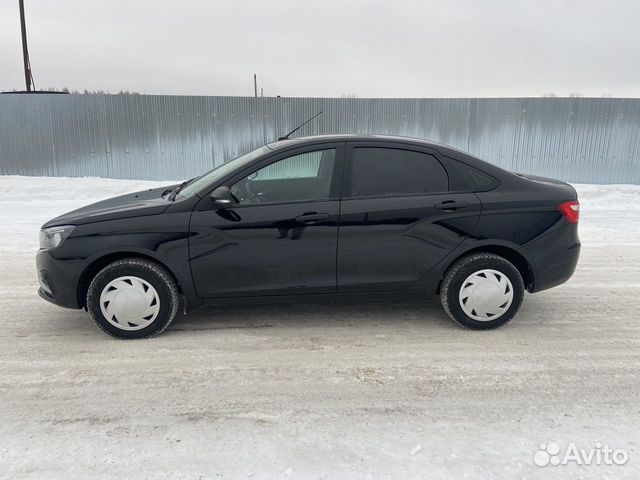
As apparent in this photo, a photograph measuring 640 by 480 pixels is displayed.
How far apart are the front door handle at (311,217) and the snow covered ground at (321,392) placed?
95 centimetres

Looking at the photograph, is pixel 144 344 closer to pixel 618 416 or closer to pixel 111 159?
pixel 618 416

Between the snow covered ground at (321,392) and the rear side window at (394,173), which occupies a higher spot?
the rear side window at (394,173)

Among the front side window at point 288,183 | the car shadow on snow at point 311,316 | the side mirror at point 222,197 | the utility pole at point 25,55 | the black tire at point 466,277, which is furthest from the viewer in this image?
the utility pole at point 25,55

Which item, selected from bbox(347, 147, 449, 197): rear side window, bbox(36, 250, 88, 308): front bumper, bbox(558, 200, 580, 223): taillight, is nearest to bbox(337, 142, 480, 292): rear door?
bbox(347, 147, 449, 197): rear side window

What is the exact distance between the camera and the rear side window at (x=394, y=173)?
3.84m

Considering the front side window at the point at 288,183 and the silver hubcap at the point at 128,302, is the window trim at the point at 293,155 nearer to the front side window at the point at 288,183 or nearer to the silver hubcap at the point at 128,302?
the front side window at the point at 288,183

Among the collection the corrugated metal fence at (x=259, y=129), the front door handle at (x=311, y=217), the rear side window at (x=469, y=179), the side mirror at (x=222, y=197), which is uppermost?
the corrugated metal fence at (x=259, y=129)

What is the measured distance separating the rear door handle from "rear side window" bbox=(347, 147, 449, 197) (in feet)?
0.38

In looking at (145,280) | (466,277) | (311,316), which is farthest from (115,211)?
(466,277)

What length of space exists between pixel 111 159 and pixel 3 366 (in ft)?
34.9

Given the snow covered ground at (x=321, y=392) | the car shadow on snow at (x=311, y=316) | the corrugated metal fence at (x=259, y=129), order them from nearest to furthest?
the snow covered ground at (x=321, y=392)
the car shadow on snow at (x=311, y=316)
the corrugated metal fence at (x=259, y=129)

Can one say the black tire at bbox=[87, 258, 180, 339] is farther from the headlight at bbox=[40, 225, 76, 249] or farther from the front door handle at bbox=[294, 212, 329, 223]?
the front door handle at bbox=[294, 212, 329, 223]

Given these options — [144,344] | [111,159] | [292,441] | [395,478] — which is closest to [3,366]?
[144,344]

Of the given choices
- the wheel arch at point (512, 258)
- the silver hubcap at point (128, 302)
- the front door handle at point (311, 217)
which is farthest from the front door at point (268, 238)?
the wheel arch at point (512, 258)
